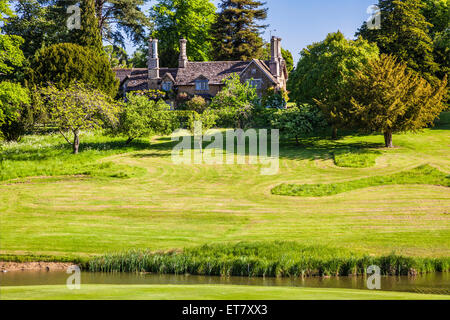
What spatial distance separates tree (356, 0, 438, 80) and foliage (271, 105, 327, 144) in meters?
13.2

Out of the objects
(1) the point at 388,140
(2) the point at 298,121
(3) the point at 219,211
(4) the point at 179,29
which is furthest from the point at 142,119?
(4) the point at 179,29

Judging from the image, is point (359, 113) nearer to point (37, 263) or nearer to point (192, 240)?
point (192, 240)

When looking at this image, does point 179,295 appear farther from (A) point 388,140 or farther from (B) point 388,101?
(A) point 388,140

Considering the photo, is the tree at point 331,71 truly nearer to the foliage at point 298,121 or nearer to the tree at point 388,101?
the foliage at point 298,121

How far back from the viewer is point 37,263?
22172 millimetres

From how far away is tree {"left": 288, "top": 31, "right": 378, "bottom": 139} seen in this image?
151ft

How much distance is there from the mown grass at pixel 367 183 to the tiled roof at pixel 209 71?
4051 cm

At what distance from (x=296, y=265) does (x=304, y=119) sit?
28.0 m

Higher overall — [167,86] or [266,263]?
[167,86]

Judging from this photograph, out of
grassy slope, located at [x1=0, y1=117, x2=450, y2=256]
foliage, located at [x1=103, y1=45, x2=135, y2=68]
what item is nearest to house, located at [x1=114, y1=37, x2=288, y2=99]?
grassy slope, located at [x1=0, y1=117, x2=450, y2=256]

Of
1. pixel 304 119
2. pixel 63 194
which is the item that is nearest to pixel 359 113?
pixel 304 119

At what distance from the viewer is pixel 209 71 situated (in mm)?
74625

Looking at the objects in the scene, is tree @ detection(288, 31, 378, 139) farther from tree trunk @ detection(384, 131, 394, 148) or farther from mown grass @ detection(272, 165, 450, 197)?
mown grass @ detection(272, 165, 450, 197)

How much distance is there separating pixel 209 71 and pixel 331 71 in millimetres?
28941
